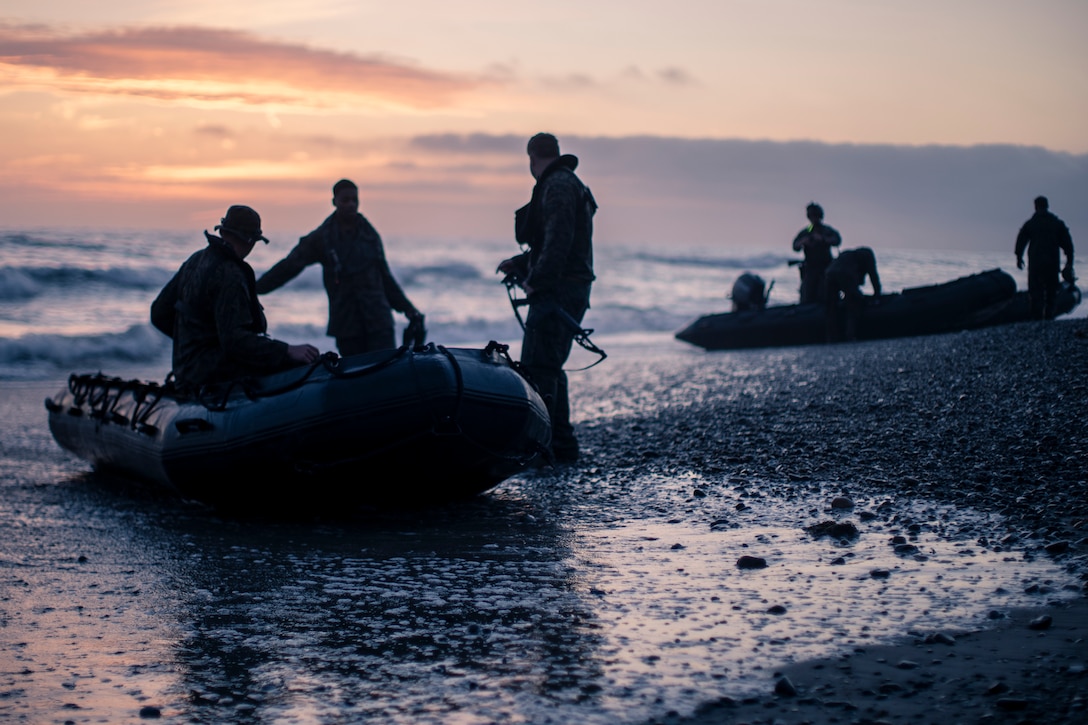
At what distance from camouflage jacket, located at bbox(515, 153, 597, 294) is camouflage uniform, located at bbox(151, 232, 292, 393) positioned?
177cm

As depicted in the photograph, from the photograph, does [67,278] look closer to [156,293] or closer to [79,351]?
[156,293]

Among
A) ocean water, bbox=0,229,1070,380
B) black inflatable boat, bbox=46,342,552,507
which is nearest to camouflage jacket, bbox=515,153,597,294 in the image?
black inflatable boat, bbox=46,342,552,507

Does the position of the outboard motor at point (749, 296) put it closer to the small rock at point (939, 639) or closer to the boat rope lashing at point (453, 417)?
the boat rope lashing at point (453, 417)

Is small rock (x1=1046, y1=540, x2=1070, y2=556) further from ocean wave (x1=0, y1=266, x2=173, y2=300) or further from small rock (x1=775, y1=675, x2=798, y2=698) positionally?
ocean wave (x1=0, y1=266, x2=173, y2=300)

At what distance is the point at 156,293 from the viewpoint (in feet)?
90.2

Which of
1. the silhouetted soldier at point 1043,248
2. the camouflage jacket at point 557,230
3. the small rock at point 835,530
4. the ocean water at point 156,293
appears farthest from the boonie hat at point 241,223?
the silhouetted soldier at point 1043,248

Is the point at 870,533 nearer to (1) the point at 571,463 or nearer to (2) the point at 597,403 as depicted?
(1) the point at 571,463

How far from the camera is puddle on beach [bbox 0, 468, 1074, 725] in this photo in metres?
3.00

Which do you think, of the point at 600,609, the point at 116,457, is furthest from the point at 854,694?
the point at 116,457

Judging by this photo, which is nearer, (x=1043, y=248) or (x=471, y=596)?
(x=471, y=596)

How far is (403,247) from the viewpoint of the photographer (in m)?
62.9

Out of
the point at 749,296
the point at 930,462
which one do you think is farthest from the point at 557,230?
the point at 749,296

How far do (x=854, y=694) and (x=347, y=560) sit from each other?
250 centimetres

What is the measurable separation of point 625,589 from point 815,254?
1266 centimetres
